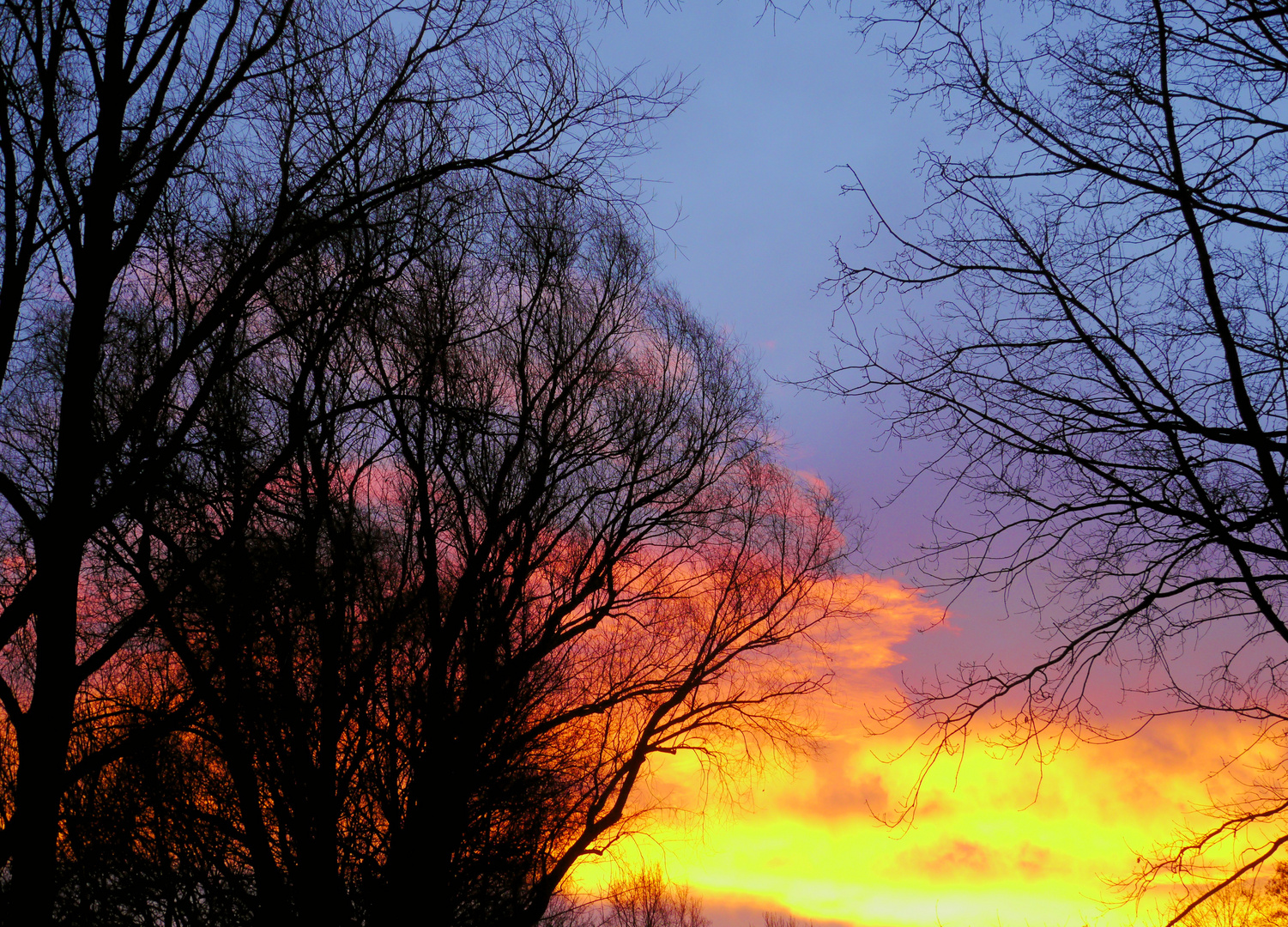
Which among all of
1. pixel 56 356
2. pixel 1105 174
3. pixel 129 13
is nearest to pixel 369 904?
pixel 56 356

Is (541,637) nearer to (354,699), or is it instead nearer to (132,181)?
(354,699)

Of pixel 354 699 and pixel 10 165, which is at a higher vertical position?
pixel 10 165

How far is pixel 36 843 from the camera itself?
4680 millimetres

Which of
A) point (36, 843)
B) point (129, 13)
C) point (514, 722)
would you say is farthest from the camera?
point (514, 722)

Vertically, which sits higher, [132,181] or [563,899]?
[132,181]

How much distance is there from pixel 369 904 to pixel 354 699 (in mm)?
2246

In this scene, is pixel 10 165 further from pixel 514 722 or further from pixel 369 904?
pixel 514 722

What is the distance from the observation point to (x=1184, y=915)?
485cm

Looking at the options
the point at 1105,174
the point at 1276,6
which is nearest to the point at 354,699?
the point at 1105,174

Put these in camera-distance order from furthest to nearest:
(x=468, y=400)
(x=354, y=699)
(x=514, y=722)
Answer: (x=514, y=722) → (x=468, y=400) → (x=354, y=699)

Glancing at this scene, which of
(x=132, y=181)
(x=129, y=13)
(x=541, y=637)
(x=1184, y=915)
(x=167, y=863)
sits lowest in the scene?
(x=1184, y=915)

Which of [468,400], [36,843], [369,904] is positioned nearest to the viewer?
[36,843]

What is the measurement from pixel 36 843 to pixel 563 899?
981cm

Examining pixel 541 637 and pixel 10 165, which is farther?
pixel 541 637
